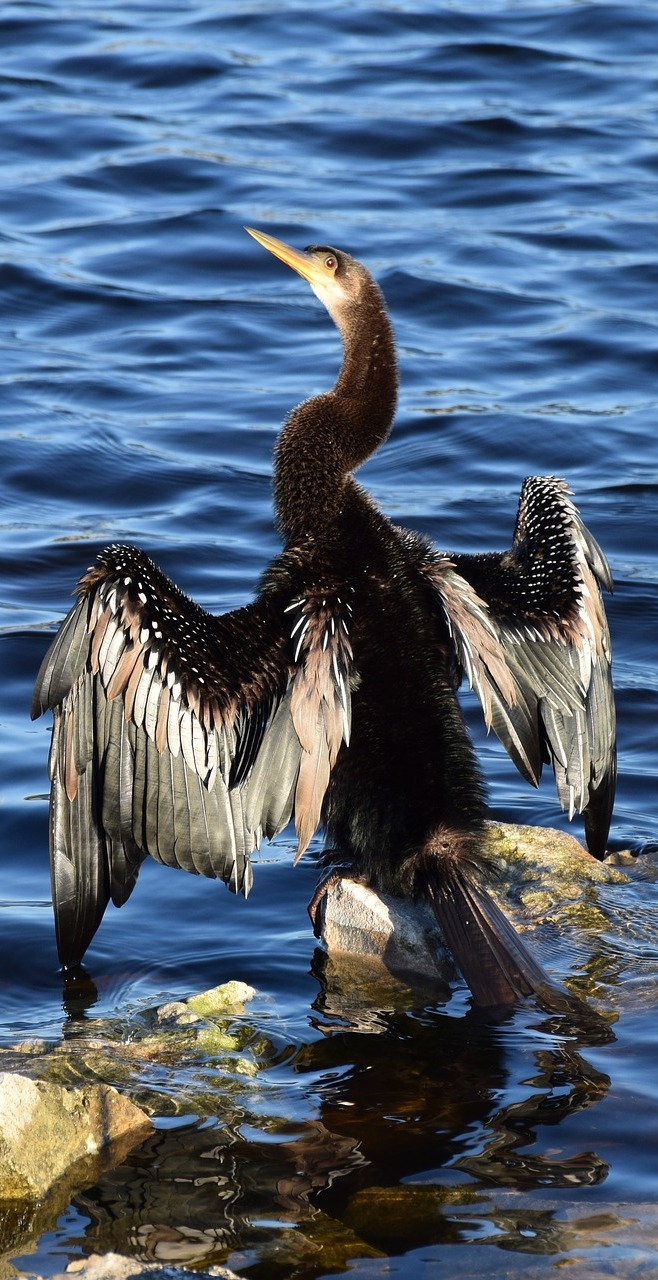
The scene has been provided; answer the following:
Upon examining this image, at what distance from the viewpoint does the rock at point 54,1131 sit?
3779 mm

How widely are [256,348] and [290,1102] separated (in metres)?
7.29

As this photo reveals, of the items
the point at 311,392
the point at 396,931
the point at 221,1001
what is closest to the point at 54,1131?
the point at 221,1001

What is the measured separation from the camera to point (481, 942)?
4547 millimetres

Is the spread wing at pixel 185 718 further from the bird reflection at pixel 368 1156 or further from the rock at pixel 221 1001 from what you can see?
the bird reflection at pixel 368 1156

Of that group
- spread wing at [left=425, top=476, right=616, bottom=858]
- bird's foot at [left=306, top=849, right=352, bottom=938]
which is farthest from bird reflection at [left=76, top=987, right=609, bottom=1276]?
spread wing at [left=425, top=476, right=616, bottom=858]

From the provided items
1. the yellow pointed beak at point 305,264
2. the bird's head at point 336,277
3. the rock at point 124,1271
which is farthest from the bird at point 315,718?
the rock at point 124,1271

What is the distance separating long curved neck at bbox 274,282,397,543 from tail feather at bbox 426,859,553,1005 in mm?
1149

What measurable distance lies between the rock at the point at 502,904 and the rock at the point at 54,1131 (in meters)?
1.10

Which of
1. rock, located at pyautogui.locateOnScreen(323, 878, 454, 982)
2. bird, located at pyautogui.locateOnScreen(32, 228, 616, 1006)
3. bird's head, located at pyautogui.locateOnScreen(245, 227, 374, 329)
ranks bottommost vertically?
rock, located at pyautogui.locateOnScreen(323, 878, 454, 982)

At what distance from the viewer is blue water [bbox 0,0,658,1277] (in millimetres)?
3951

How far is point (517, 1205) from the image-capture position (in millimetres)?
3814

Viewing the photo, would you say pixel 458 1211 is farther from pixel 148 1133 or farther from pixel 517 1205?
pixel 148 1133

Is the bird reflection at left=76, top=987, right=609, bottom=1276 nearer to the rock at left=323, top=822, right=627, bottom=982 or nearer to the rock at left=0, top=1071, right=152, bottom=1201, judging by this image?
the rock at left=0, top=1071, right=152, bottom=1201

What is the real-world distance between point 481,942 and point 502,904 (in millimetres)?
816
